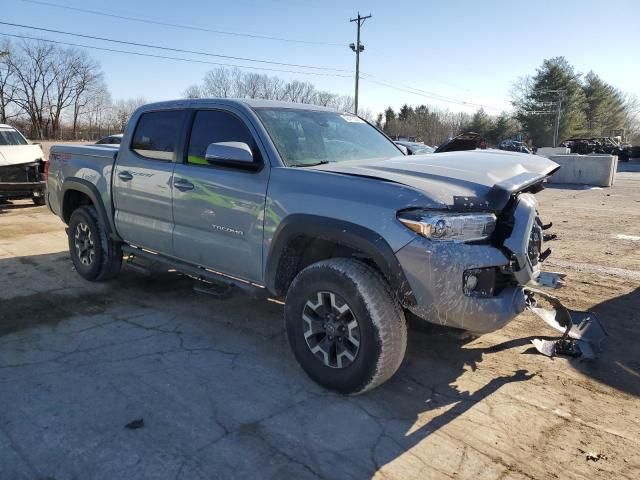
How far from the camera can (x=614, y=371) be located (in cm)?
372

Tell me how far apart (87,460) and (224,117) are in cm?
268

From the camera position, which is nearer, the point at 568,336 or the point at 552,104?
the point at 568,336

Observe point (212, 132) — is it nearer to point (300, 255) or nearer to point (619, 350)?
point (300, 255)

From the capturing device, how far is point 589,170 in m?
18.9

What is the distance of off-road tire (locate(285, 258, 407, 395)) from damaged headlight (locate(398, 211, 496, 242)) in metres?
0.47

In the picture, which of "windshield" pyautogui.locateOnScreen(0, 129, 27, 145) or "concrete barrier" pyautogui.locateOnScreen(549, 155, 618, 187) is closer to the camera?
"windshield" pyautogui.locateOnScreen(0, 129, 27, 145)

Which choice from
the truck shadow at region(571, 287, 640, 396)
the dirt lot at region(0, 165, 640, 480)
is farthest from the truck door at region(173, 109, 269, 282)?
the truck shadow at region(571, 287, 640, 396)

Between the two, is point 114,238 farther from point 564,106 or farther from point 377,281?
point 564,106

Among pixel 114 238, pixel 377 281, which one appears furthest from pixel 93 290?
pixel 377 281

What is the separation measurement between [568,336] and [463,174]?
167cm

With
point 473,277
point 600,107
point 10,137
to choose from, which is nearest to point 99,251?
point 473,277

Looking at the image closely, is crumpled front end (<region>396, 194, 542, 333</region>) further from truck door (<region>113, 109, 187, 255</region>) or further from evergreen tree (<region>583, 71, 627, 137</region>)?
evergreen tree (<region>583, 71, 627, 137</region>)

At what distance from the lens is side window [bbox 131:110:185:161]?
14.9ft

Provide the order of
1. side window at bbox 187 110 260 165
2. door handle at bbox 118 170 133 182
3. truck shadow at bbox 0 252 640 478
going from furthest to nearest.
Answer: door handle at bbox 118 170 133 182, side window at bbox 187 110 260 165, truck shadow at bbox 0 252 640 478
